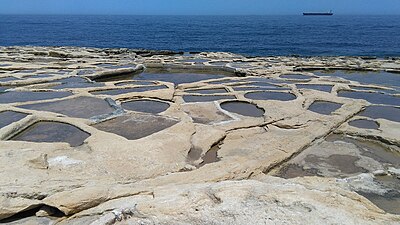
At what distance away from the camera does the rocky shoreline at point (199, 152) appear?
4652 millimetres

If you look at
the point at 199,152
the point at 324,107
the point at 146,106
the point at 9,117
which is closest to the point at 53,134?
the point at 9,117

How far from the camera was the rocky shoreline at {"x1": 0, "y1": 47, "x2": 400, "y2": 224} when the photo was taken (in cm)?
465

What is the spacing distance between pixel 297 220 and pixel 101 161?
3874 mm

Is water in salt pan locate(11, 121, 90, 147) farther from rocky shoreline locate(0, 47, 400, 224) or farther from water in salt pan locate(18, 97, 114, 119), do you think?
water in salt pan locate(18, 97, 114, 119)

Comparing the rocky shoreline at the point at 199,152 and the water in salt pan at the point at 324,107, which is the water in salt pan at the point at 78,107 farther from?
the water in salt pan at the point at 324,107

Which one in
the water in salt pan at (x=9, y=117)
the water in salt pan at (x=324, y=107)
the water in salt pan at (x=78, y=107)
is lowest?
the water in salt pan at (x=324, y=107)

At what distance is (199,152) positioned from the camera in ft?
24.8

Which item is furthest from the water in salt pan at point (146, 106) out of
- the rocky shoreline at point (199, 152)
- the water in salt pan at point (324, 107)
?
the water in salt pan at point (324, 107)

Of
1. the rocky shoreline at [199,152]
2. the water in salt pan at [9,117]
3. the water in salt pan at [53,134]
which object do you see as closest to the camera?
the rocky shoreline at [199,152]

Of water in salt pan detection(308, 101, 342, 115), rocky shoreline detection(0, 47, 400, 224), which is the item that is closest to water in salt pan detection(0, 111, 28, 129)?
rocky shoreline detection(0, 47, 400, 224)

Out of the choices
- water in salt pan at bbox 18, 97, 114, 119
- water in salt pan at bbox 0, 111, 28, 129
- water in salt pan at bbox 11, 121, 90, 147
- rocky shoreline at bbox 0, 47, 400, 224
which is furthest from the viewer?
water in salt pan at bbox 18, 97, 114, 119

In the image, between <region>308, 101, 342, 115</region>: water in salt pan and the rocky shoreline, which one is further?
<region>308, 101, 342, 115</region>: water in salt pan

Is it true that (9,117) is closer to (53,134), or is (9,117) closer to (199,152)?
(53,134)

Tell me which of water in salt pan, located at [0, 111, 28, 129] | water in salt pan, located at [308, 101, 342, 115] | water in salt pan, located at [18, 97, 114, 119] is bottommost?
water in salt pan, located at [308, 101, 342, 115]
